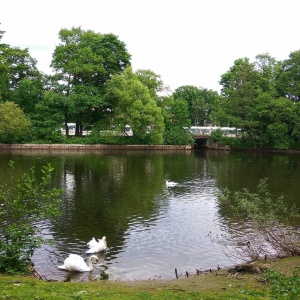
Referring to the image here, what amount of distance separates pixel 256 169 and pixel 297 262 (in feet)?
110

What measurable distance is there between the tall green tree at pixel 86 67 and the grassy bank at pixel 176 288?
61.6 metres

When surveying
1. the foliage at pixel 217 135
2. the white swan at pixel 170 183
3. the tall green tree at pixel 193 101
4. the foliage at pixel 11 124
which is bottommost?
the white swan at pixel 170 183

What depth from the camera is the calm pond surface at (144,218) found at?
16.2 m

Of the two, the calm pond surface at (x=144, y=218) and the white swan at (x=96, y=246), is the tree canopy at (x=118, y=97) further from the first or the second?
the white swan at (x=96, y=246)

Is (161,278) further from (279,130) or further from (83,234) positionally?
(279,130)

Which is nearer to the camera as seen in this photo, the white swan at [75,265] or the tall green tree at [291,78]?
the white swan at [75,265]

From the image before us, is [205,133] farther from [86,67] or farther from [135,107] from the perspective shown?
[86,67]

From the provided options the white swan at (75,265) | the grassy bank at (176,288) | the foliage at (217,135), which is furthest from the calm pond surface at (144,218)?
the foliage at (217,135)

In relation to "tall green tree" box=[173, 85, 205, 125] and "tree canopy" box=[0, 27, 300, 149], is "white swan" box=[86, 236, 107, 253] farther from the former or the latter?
"tall green tree" box=[173, 85, 205, 125]

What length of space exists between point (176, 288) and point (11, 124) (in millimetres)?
58786

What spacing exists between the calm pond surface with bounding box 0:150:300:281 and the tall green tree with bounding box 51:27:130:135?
106 ft

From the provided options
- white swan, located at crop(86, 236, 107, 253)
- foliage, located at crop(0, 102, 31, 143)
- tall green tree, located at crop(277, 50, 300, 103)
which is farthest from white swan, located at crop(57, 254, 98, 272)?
tall green tree, located at crop(277, 50, 300, 103)

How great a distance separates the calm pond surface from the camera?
16219 millimetres

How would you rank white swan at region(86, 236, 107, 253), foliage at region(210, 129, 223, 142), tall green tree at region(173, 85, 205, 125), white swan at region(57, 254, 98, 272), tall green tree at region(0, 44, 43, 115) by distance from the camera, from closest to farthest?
white swan at region(57, 254, 98, 272) → white swan at region(86, 236, 107, 253) → tall green tree at region(0, 44, 43, 115) → foliage at region(210, 129, 223, 142) → tall green tree at region(173, 85, 205, 125)
